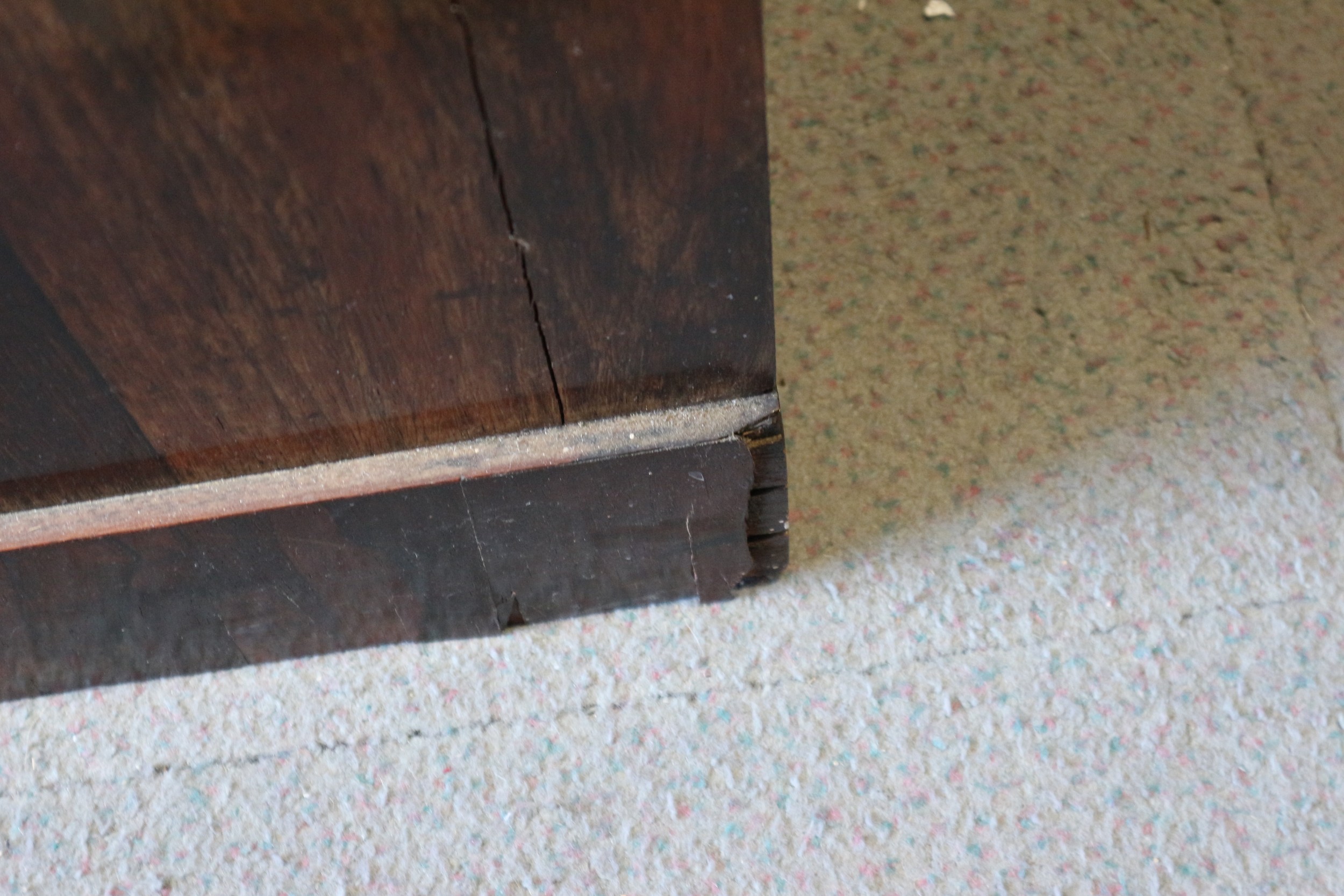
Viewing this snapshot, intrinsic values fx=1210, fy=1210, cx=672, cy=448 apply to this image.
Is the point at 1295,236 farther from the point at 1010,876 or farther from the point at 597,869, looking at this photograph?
the point at 597,869

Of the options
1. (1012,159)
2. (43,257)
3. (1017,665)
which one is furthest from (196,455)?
(1012,159)

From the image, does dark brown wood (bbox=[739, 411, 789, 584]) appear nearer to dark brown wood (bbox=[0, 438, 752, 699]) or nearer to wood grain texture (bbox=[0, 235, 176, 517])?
dark brown wood (bbox=[0, 438, 752, 699])

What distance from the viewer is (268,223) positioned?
1.87 feet

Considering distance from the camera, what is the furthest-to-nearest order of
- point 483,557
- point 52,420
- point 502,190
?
point 483,557, point 52,420, point 502,190

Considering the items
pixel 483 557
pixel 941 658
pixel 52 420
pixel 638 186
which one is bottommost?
pixel 941 658

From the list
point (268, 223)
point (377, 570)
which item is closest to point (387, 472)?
point (377, 570)

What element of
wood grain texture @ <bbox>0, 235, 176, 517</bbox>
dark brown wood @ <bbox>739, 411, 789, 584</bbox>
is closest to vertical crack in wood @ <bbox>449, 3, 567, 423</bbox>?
dark brown wood @ <bbox>739, 411, 789, 584</bbox>

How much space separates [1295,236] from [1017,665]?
464 millimetres

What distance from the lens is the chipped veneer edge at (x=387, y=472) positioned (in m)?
0.72

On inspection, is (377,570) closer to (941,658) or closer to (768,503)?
(768,503)

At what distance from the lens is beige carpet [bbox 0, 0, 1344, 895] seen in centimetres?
78

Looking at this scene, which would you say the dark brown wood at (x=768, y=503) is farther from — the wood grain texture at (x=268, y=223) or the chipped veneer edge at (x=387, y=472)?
the wood grain texture at (x=268, y=223)

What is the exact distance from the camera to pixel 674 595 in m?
0.88

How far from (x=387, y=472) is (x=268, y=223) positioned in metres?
0.20
